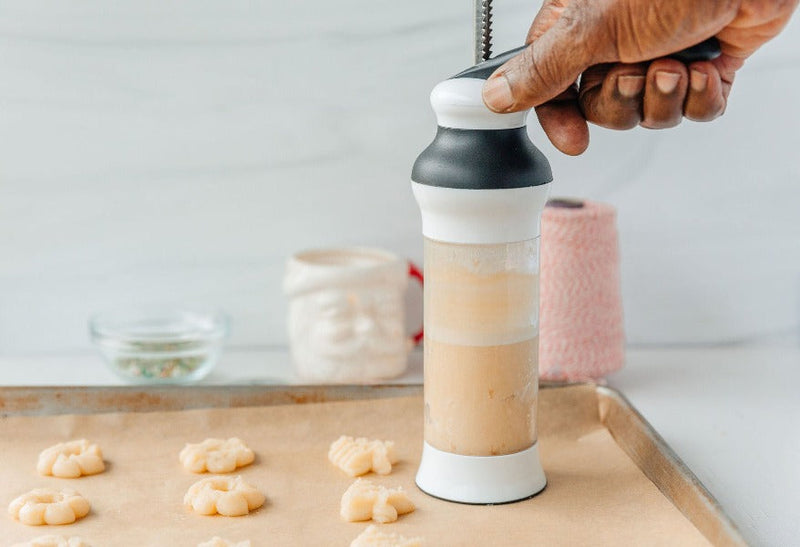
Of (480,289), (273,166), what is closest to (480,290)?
(480,289)

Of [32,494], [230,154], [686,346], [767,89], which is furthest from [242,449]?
[767,89]

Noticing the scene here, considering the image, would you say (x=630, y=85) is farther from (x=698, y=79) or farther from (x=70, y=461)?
(x=70, y=461)

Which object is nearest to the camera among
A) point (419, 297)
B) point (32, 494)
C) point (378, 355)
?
point (32, 494)

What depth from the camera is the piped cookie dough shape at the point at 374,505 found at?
86 centimetres

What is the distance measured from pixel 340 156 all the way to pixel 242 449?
1.39 ft

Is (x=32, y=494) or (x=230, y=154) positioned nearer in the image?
(x=32, y=494)

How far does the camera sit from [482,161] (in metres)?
0.84

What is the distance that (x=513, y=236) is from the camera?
2.83ft

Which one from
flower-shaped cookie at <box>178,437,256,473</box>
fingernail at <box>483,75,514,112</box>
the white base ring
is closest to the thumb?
fingernail at <box>483,75,514,112</box>

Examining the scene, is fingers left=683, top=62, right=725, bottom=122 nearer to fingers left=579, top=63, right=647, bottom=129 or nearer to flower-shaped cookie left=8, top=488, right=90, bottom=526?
fingers left=579, top=63, right=647, bottom=129

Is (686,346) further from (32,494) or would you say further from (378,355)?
(32,494)

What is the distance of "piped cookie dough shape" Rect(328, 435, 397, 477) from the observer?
0.96m

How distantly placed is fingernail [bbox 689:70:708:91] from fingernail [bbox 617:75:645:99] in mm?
35

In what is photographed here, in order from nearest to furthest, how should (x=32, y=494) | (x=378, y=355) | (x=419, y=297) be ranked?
(x=32, y=494)
(x=378, y=355)
(x=419, y=297)
